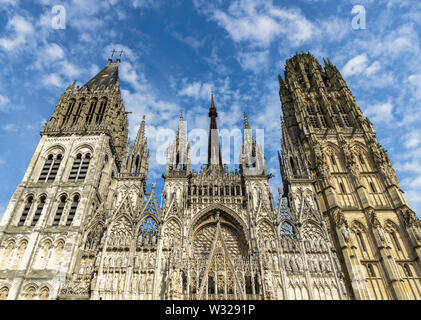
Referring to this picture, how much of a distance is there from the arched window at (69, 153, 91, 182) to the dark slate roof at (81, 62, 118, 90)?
1063cm

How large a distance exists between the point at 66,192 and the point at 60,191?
52 centimetres

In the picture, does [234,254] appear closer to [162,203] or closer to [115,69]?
[162,203]

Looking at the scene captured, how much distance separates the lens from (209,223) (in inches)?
950

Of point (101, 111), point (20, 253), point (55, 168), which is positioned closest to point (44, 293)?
point (20, 253)

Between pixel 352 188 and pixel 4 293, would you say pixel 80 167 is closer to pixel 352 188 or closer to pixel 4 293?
pixel 4 293

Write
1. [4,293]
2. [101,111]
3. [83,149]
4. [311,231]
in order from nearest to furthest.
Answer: [4,293]
[311,231]
[83,149]
[101,111]

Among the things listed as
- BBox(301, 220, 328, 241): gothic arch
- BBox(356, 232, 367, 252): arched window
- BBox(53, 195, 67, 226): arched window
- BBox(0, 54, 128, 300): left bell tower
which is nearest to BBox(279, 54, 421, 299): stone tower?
BBox(356, 232, 367, 252): arched window

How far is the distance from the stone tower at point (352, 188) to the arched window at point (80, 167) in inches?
700

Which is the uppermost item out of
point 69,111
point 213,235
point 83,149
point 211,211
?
point 69,111

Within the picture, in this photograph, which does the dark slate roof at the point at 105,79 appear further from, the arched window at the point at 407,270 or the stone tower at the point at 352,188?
the arched window at the point at 407,270

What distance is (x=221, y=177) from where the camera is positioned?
26250 mm

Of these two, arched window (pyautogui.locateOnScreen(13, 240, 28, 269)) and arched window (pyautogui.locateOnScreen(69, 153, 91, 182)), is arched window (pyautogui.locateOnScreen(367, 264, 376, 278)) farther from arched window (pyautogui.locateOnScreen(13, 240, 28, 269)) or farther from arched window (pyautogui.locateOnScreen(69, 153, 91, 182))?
arched window (pyautogui.locateOnScreen(13, 240, 28, 269))

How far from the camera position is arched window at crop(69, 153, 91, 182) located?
25562mm
